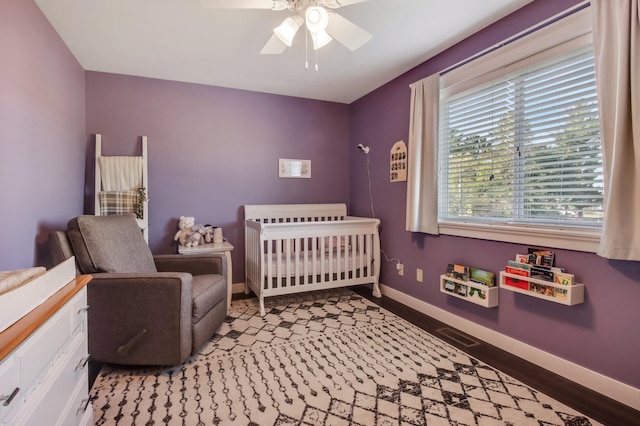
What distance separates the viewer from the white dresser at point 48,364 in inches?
27.4

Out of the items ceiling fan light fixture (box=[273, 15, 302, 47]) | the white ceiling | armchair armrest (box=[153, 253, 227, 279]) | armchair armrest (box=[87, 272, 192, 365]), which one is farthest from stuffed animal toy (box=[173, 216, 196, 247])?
ceiling fan light fixture (box=[273, 15, 302, 47])

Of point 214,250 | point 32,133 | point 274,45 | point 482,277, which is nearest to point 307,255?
point 214,250

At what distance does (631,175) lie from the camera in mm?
1520

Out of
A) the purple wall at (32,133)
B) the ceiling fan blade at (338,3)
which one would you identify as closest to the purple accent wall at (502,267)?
the ceiling fan blade at (338,3)

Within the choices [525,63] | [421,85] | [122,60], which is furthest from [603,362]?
[122,60]

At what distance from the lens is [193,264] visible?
2.52 meters

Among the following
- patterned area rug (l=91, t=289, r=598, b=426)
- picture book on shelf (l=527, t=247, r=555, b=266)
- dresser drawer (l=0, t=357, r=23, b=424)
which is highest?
picture book on shelf (l=527, t=247, r=555, b=266)

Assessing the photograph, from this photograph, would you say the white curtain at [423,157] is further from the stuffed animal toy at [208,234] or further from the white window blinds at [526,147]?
the stuffed animal toy at [208,234]

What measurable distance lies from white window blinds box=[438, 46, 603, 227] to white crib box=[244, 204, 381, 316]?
3.04 ft

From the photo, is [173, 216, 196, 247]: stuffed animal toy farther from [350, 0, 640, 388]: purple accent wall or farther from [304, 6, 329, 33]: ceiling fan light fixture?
[304, 6, 329, 33]: ceiling fan light fixture

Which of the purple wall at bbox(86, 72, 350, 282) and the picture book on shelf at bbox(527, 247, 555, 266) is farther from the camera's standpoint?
the purple wall at bbox(86, 72, 350, 282)

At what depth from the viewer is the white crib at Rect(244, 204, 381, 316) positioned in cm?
286

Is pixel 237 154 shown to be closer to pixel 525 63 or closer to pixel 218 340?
pixel 218 340

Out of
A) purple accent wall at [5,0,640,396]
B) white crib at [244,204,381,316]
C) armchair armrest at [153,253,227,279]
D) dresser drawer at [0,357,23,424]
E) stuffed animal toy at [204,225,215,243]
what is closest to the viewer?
dresser drawer at [0,357,23,424]
